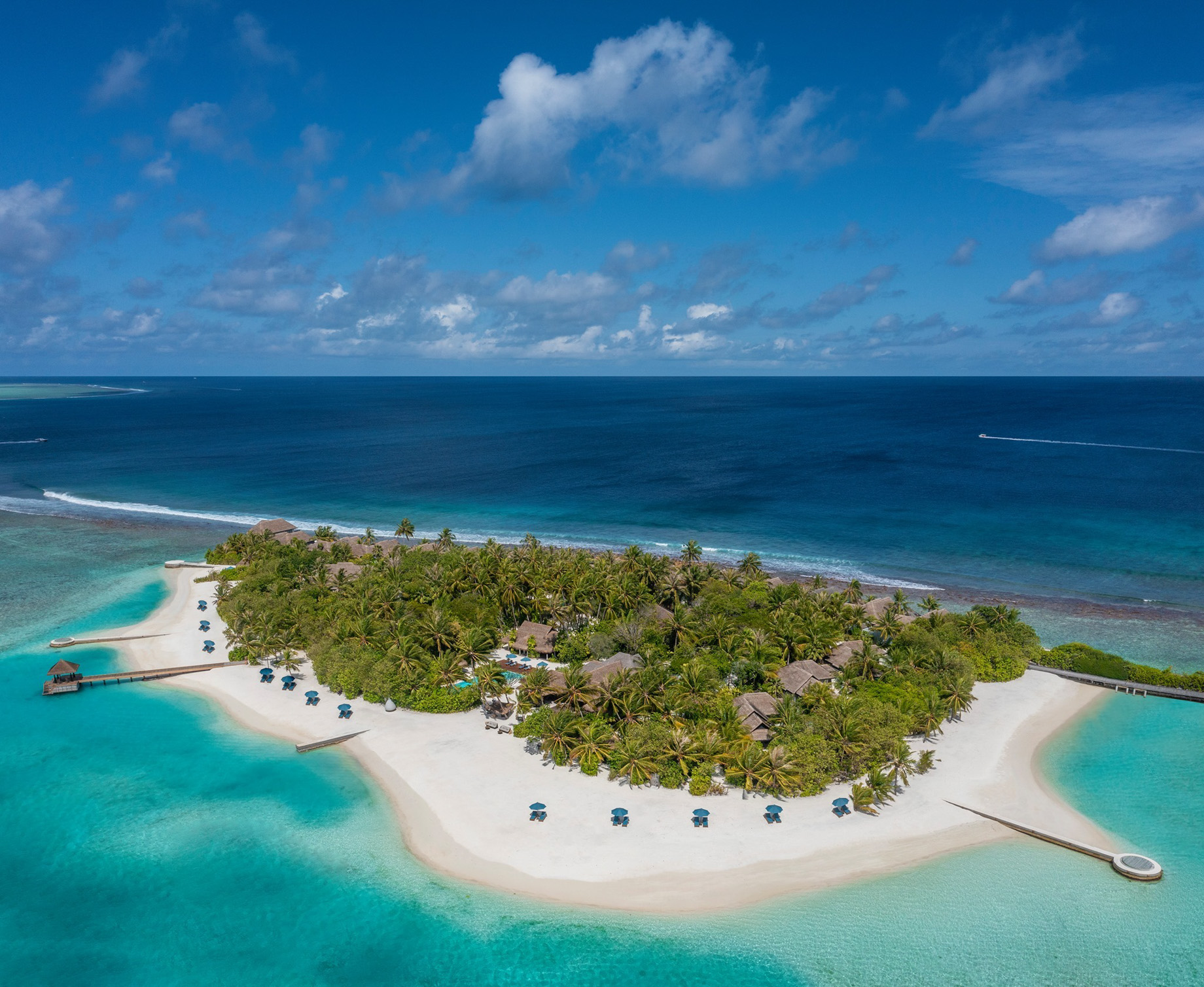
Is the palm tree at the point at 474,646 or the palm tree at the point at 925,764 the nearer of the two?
the palm tree at the point at 925,764

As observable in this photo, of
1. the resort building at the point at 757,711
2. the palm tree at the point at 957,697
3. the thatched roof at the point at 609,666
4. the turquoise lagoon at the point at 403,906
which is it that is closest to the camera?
the turquoise lagoon at the point at 403,906

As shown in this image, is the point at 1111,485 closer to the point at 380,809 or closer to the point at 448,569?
the point at 448,569

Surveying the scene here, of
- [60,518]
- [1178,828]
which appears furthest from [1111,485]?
[60,518]

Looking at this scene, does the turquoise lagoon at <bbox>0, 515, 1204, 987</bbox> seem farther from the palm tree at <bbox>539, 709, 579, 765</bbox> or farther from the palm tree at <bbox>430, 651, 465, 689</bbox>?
the palm tree at <bbox>539, 709, 579, 765</bbox>

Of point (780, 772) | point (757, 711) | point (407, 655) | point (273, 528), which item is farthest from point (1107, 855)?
point (273, 528)

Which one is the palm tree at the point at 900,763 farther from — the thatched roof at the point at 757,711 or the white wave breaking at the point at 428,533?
the white wave breaking at the point at 428,533

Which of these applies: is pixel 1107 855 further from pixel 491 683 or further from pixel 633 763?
pixel 491 683

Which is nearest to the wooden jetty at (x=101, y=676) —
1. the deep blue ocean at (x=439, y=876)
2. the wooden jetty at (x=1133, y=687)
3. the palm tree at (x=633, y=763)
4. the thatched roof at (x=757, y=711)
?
the deep blue ocean at (x=439, y=876)

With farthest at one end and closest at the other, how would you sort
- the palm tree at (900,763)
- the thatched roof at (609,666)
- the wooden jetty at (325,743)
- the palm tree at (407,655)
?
the palm tree at (407,655) < the thatched roof at (609,666) < the wooden jetty at (325,743) < the palm tree at (900,763)
